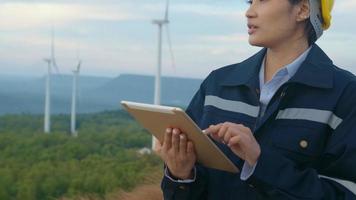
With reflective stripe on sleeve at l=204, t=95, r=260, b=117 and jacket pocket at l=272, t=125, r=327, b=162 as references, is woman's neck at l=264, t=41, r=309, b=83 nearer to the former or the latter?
reflective stripe on sleeve at l=204, t=95, r=260, b=117

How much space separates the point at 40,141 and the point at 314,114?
41.8 m

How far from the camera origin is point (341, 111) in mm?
2439

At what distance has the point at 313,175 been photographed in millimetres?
2355

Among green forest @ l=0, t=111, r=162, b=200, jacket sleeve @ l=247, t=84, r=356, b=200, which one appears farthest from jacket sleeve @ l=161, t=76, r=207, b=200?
green forest @ l=0, t=111, r=162, b=200

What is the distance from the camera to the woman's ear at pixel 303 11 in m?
2.57

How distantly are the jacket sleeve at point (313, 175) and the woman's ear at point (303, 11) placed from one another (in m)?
0.43

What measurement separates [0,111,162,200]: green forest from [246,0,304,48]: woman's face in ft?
17.5

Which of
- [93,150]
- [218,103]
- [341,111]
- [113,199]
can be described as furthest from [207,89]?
[93,150]

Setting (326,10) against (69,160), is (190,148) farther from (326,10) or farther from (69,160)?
(69,160)

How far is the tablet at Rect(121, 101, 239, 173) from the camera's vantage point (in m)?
2.24

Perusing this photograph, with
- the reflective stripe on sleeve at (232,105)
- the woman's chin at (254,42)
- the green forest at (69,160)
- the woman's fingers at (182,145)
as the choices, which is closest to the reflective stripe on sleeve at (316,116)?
the reflective stripe on sleeve at (232,105)

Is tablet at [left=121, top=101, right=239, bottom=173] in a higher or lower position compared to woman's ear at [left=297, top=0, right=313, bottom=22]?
lower

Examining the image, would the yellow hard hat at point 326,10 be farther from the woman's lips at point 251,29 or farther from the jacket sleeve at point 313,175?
the jacket sleeve at point 313,175

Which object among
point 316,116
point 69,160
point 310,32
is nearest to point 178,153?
point 316,116
